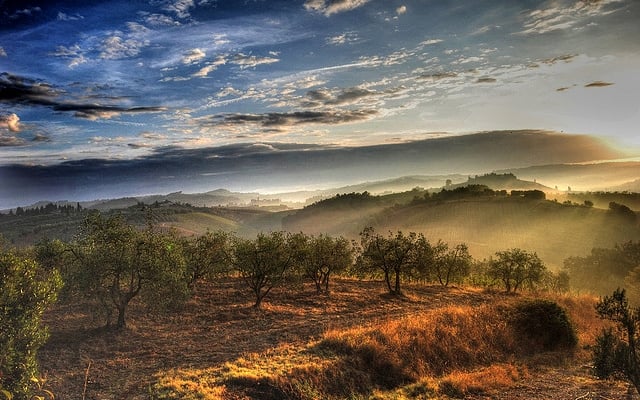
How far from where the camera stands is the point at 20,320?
2120 centimetres

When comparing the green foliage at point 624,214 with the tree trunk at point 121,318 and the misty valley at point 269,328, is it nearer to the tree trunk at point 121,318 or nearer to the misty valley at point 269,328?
the misty valley at point 269,328

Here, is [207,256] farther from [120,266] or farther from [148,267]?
[120,266]

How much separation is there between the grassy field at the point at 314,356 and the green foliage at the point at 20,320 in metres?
3.42

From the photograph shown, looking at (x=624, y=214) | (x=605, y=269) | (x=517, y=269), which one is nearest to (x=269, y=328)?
(x=517, y=269)

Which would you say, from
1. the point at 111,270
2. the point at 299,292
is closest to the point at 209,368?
the point at 111,270

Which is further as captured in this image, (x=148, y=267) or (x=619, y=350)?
(x=148, y=267)

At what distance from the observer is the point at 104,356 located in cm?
3008

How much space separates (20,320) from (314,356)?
19667 millimetres

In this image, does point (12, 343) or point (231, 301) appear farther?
point (231, 301)

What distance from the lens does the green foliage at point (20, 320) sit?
2036 cm

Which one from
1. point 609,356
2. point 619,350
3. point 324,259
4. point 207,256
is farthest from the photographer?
point 324,259

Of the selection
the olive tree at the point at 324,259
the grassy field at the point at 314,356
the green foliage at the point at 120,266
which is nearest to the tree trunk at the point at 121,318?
the green foliage at the point at 120,266

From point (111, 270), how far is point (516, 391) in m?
37.0

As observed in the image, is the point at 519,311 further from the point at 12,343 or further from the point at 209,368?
the point at 12,343
